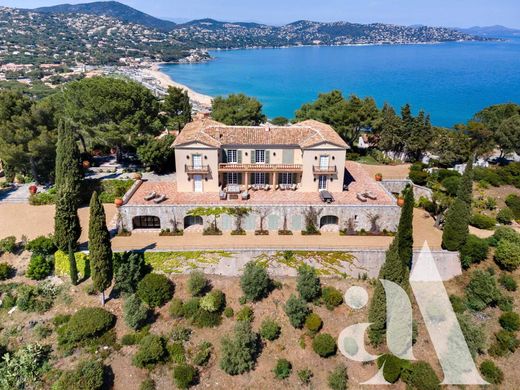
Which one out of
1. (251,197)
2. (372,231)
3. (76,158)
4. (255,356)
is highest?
(76,158)

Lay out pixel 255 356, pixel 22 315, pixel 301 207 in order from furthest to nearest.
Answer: pixel 301 207, pixel 22 315, pixel 255 356

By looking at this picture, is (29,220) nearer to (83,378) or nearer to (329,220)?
(83,378)

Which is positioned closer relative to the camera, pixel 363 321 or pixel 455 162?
pixel 363 321

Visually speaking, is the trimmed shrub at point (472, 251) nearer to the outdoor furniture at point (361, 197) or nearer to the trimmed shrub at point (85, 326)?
the outdoor furniture at point (361, 197)

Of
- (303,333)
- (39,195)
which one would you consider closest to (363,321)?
(303,333)

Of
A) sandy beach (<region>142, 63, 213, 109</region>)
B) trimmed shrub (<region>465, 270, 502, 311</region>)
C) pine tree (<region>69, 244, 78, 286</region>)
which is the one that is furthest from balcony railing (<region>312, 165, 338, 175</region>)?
sandy beach (<region>142, 63, 213, 109</region>)

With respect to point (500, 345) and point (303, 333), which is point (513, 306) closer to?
point (500, 345)

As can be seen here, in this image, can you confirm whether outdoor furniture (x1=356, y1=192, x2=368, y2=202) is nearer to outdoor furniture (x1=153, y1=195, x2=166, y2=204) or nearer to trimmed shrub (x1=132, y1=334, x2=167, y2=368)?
outdoor furniture (x1=153, y1=195, x2=166, y2=204)

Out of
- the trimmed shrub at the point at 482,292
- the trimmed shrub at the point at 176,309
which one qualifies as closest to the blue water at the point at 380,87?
the trimmed shrub at the point at 482,292
